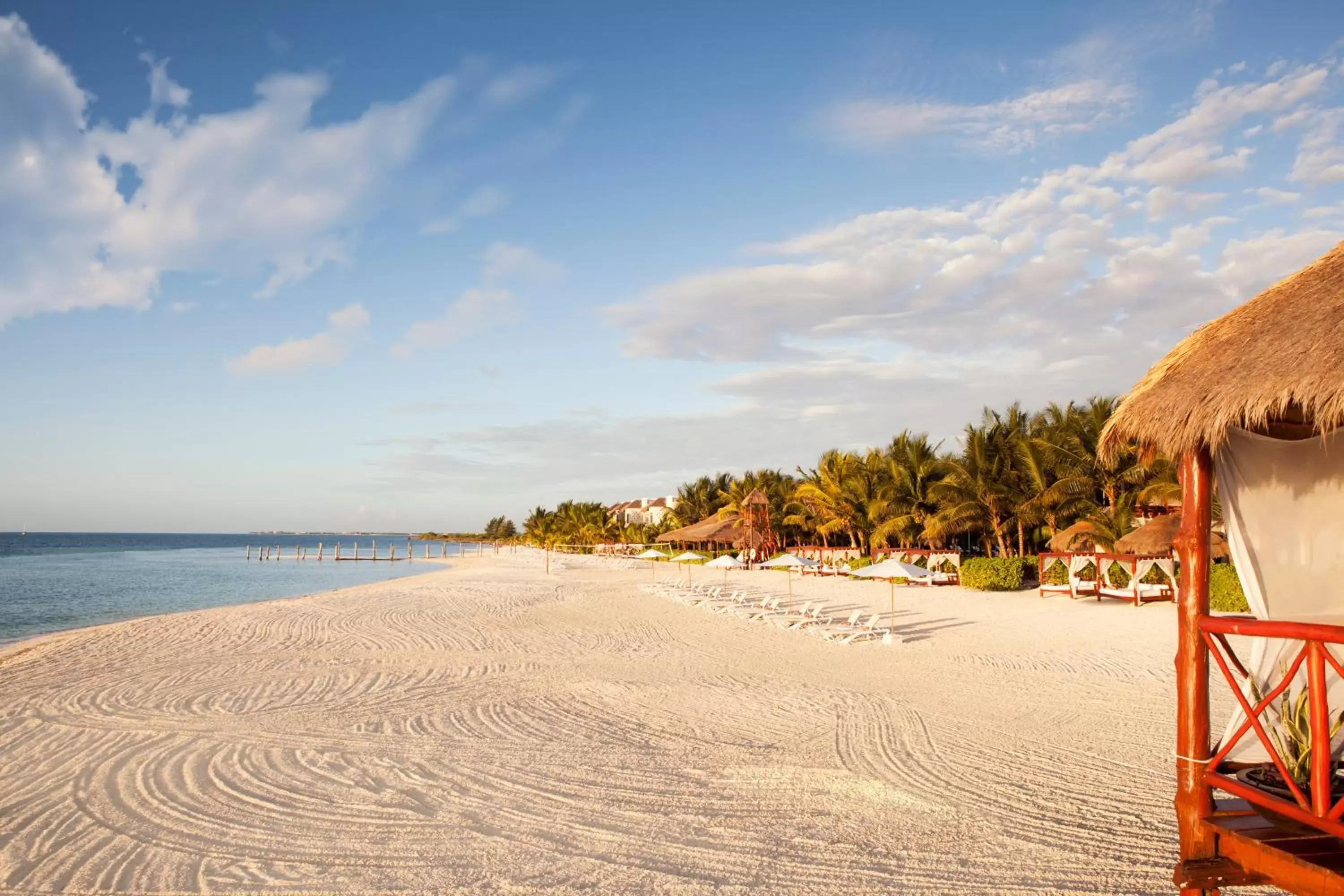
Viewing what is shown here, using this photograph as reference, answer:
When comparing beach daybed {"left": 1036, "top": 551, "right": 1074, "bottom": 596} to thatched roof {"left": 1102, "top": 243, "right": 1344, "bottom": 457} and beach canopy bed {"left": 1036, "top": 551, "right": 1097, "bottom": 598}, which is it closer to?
beach canopy bed {"left": 1036, "top": 551, "right": 1097, "bottom": 598}

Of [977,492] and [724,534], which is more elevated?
[977,492]

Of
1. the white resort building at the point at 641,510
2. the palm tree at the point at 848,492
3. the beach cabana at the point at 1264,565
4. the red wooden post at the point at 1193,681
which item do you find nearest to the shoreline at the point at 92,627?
the red wooden post at the point at 1193,681

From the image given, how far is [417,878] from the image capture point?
4.80 metres

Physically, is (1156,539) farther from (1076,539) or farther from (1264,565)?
(1264,565)

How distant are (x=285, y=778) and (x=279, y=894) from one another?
2.25m

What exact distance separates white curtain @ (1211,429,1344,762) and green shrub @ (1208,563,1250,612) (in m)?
12.7

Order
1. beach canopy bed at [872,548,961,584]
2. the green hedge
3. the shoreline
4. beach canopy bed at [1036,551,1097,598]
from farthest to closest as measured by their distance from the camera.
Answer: beach canopy bed at [872,548,961,584] → the green hedge → beach canopy bed at [1036,551,1097,598] → the shoreline

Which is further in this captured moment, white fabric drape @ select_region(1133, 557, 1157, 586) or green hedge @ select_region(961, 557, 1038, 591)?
green hedge @ select_region(961, 557, 1038, 591)

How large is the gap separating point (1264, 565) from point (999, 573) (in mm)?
18692

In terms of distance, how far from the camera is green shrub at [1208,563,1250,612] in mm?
15773

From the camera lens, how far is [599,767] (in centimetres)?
690

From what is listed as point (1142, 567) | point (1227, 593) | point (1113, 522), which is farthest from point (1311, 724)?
point (1113, 522)

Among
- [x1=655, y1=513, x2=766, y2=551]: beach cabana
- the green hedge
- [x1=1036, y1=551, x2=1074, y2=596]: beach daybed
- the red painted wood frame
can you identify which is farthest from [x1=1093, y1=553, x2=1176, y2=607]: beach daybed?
[x1=655, y1=513, x2=766, y2=551]: beach cabana

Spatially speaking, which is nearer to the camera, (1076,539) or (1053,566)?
(1053,566)
